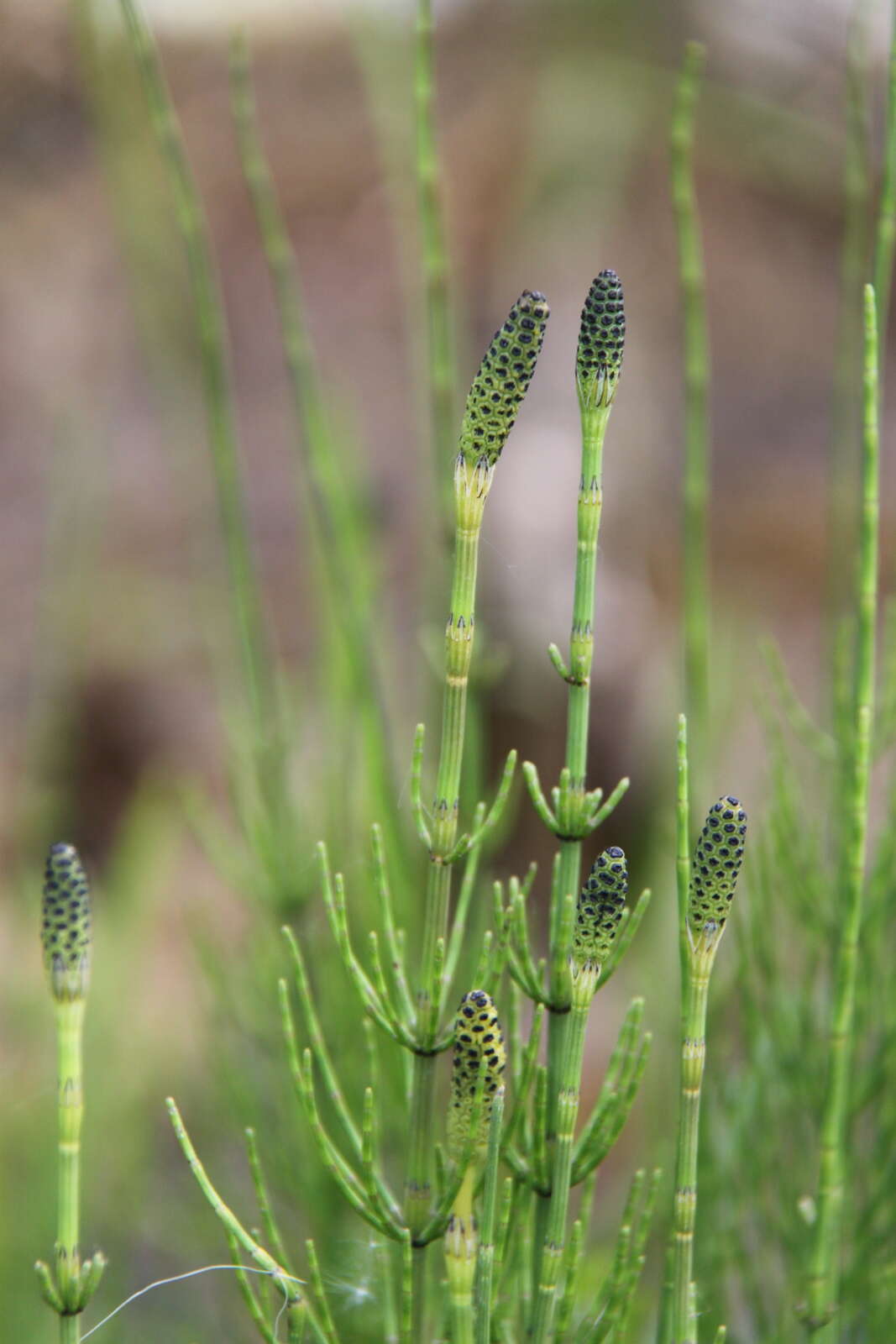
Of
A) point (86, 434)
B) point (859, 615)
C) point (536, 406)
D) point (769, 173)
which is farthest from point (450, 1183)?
point (769, 173)

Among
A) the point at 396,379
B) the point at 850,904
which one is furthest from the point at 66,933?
the point at 396,379

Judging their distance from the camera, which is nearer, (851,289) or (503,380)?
(503,380)

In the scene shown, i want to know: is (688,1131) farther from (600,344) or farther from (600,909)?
(600,344)

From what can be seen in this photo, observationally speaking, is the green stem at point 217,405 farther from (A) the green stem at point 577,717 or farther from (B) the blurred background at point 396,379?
(B) the blurred background at point 396,379

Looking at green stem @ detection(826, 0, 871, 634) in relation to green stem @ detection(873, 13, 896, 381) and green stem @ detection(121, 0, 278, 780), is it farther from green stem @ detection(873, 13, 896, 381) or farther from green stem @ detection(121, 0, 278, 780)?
green stem @ detection(121, 0, 278, 780)

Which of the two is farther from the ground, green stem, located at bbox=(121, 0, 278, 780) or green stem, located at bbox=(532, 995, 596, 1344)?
green stem, located at bbox=(121, 0, 278, 780)

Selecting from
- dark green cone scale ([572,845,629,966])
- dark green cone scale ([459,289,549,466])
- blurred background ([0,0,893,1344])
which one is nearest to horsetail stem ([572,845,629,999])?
dark green cone scale ([572,845,629,966])

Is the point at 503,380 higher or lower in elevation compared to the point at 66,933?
higher
